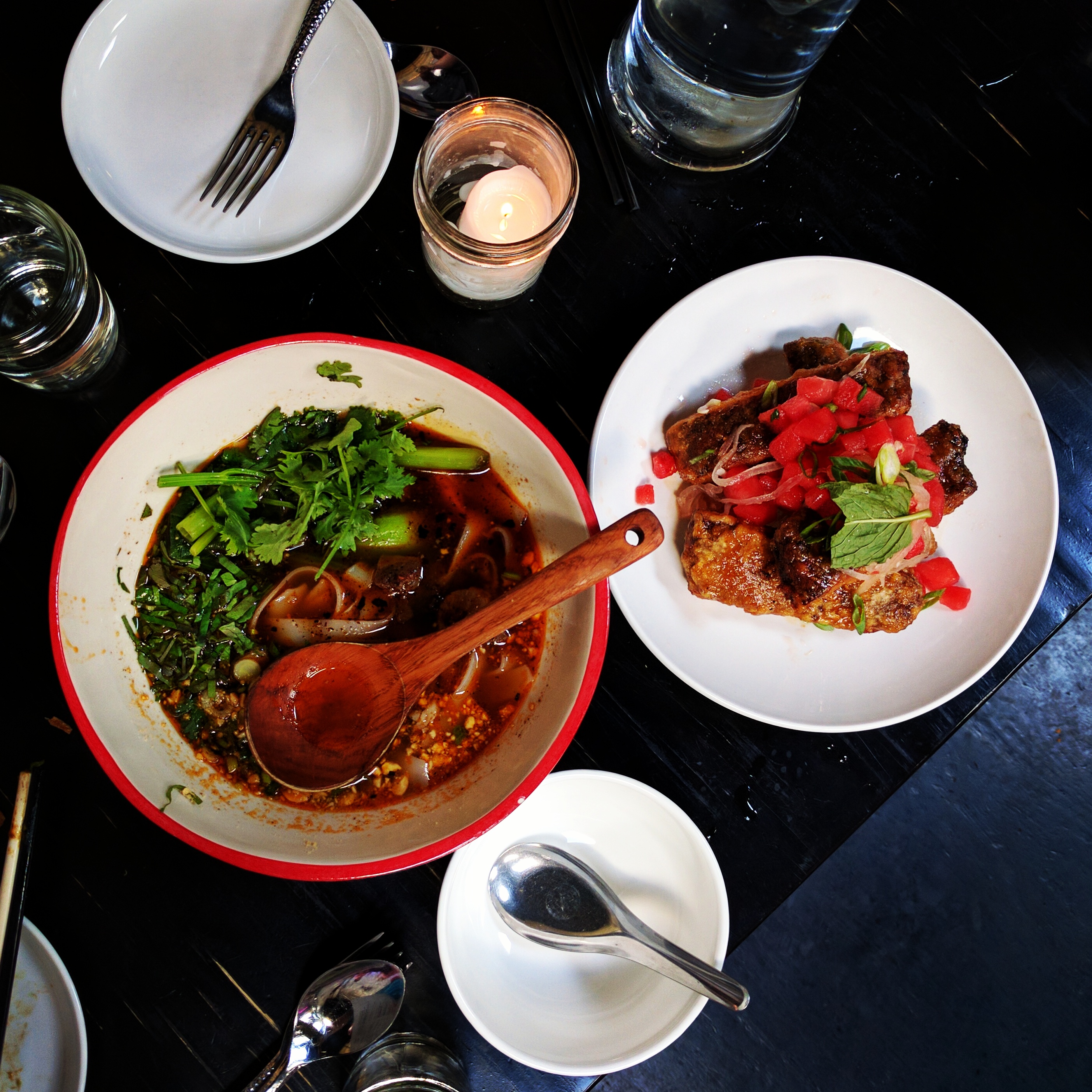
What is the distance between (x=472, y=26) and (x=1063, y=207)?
2.06 metres

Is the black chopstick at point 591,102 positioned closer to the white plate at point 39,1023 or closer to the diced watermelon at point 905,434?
the diced watermelon at point 905,434

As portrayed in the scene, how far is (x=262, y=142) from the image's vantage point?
7.29ft

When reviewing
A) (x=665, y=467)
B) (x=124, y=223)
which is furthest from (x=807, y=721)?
(x=124, y=223)

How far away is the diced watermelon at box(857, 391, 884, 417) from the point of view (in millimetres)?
2191

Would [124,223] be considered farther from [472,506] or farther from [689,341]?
[689,341]

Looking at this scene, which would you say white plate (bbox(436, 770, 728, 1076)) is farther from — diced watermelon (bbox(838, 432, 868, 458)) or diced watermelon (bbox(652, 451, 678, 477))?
diced watermelon (bbox(838, 432, 868, 458))

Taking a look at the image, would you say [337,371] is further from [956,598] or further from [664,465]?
[956,598]

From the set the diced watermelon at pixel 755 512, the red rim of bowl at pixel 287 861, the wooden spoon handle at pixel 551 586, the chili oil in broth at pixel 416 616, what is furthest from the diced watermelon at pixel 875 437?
the chili oil in broth at pixel 416 616

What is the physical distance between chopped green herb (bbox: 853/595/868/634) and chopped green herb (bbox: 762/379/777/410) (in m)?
0.60

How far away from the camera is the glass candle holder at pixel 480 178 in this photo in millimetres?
2072

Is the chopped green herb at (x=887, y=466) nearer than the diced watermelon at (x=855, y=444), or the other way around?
the chopped green herb at (x=887, y=466)

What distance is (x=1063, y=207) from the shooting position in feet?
8.67

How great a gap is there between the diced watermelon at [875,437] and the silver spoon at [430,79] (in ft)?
5.02

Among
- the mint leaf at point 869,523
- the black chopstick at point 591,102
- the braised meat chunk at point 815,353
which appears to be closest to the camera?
the mint leaf at point 869,523
